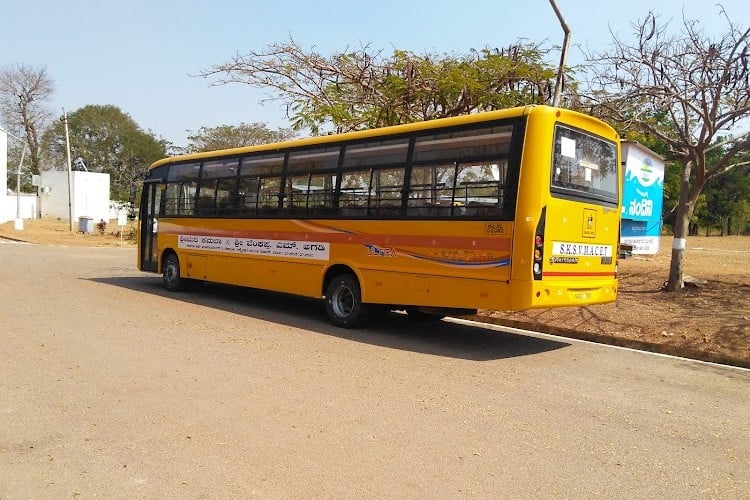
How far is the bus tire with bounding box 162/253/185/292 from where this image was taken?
13852 millimetres

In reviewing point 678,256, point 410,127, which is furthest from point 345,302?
point 678,256

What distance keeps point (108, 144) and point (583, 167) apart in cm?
6995

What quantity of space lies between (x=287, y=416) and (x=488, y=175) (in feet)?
13.8

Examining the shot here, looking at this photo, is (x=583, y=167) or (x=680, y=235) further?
(x=680, y=235)

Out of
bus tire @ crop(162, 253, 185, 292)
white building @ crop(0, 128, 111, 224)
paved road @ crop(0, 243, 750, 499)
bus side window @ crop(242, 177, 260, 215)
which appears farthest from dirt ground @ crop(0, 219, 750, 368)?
white building @ crop(0, 128, 111, 224)

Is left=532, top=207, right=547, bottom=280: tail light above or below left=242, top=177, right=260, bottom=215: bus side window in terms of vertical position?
below

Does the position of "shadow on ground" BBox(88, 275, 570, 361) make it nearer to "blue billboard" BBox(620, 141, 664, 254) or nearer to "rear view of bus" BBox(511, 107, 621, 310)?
"rear view of bus" BBox(511, 107, 621, 310)

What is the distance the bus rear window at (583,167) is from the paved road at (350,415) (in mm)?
2169

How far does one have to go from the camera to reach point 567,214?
7984 mm

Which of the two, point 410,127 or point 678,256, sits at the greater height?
point 410,127

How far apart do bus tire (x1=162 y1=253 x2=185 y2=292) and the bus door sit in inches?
19.8

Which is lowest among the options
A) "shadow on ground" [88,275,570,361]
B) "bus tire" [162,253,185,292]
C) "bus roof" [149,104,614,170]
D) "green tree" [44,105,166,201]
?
"shadow on ground" [88,275,570,361]

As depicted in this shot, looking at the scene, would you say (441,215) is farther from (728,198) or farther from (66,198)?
(66,198)

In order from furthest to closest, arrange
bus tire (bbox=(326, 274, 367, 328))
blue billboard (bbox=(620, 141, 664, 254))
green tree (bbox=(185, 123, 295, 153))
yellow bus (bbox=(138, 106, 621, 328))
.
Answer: green tree (bbox=(185, 123, 295, 153))
blue billboard (bbox=(620, 141, 664, 254))
bus tire (bbox=(326, 274, 367, 328))
yellow bus (bbox=(138, 106, 621, 328))
